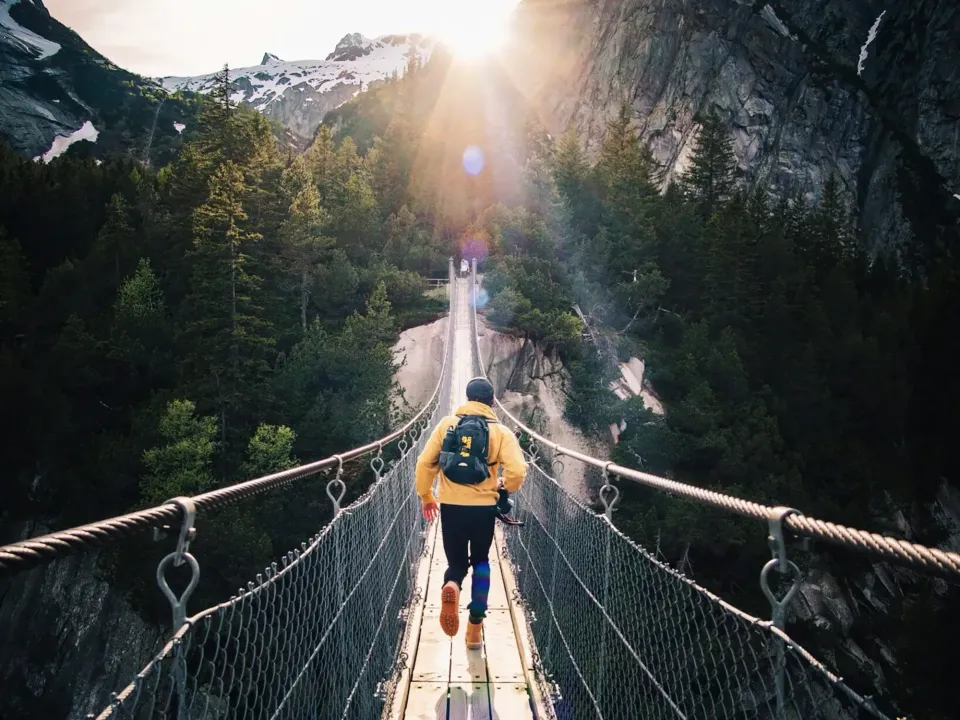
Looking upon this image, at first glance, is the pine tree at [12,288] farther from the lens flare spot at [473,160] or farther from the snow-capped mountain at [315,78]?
the snow-capped mountain at [315,78]

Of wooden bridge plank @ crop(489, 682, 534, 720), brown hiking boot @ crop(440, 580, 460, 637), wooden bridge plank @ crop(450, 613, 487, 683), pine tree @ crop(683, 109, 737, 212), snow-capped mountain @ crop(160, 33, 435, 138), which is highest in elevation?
snow-capped mountain @ crop(160, 33, 435, 138)

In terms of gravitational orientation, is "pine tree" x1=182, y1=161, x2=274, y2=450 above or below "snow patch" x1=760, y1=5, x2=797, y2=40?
below

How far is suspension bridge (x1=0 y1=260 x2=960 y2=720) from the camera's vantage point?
1.16 meters

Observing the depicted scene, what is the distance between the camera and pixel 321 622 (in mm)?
2570

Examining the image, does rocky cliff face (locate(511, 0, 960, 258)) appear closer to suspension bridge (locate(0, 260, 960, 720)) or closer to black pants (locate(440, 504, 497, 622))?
suspension bridge (locate(0, 260, 960, 720))

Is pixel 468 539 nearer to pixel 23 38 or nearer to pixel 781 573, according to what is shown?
pixel 781 573

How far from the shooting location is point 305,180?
25.8 metres

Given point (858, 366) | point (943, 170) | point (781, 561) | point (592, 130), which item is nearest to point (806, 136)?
point (943, 170)

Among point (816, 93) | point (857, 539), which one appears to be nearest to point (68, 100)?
point (816, 93)

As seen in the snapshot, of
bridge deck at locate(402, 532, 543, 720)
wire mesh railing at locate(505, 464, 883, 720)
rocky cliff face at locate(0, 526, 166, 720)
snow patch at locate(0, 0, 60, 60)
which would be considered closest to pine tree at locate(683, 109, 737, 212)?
rocky cliff face at locate(0, 526, 166, 720)

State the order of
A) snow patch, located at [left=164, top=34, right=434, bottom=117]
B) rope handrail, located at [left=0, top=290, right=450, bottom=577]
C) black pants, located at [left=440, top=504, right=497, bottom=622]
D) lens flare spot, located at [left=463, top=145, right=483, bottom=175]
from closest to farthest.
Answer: rope handrail, located at [left=0, top=290, right=450, bottom=577], black pants, located at [left=440, top=504, right=497, bottom=622], lens flare spot, located at [left=463, top=145, right=483, bottom=175], snow patch, located at [left=164, top=34, right=434, bottom=117]

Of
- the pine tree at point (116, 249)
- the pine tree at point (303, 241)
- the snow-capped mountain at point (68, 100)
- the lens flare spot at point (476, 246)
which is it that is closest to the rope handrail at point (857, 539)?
the pine tree at point (303, 241)

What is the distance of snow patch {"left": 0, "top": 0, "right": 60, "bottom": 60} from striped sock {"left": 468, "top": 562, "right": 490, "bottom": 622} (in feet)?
256

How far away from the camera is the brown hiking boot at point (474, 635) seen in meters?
3.43
